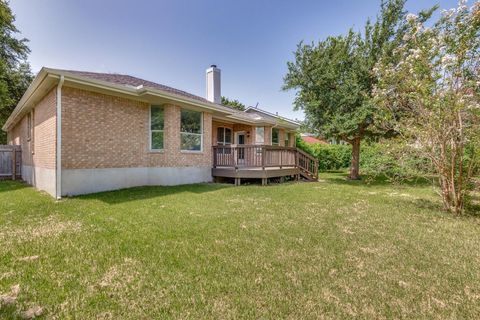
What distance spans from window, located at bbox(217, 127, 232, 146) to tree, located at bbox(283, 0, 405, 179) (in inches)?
170

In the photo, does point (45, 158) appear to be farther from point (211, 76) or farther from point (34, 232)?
point (211, 76)

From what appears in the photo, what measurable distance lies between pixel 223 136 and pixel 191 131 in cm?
399

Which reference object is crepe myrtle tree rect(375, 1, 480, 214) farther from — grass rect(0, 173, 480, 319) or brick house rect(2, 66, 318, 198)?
brick house rect(2, 66, 318, 198)

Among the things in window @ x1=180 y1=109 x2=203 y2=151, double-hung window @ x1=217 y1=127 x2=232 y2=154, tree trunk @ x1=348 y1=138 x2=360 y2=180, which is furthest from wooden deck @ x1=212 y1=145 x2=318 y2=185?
tree trunk @ x1=348 y1=138 x2=360 y2=180

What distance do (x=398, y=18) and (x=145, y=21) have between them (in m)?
12.2

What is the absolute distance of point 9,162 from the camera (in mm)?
12852

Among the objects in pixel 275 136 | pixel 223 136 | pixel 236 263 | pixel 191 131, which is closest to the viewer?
pixel 236 263

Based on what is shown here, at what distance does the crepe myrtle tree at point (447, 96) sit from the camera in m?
5.32

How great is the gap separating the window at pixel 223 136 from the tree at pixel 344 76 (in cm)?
431

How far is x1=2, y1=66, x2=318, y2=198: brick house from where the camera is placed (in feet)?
24.4

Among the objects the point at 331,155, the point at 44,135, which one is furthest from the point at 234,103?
the point at 44,135

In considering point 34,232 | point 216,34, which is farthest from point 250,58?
point 34,232

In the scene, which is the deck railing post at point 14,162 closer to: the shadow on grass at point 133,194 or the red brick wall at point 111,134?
the red brick wall at point 111,134

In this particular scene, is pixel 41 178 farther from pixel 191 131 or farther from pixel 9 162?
pixel 9 162
